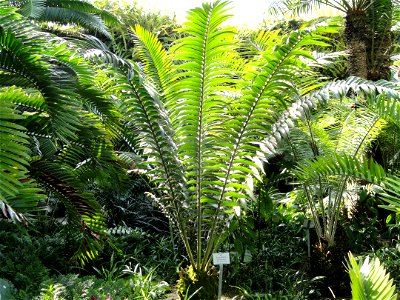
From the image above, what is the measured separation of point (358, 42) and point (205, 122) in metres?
3.89

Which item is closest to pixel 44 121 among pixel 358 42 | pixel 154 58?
pixel 154 58

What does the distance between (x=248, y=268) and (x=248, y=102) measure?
2166 millimetres

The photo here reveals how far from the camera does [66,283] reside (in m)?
3.92

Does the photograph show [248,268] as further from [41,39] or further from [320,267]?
[41,39]

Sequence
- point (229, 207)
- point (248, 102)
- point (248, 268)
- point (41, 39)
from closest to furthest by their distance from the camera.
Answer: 1. point (41, 39)
2. point (248, 102)
3. point (229, 207)
4. point (248, 268)

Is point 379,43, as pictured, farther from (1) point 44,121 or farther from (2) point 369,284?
(2) point 369,284

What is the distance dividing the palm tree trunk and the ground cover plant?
41.9 inches

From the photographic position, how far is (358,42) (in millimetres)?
6730

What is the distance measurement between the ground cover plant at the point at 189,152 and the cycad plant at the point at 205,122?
0.5 inches

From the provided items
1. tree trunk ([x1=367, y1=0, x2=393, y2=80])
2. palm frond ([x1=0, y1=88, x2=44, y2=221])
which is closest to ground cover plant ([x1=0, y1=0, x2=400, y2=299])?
palm frond ([x1=0, y1=88, x2=44, y2=221])

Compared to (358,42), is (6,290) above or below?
below

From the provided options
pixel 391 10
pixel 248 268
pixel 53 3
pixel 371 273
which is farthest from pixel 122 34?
pixel 371 273

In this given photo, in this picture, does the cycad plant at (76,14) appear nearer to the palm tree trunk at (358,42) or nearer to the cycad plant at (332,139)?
the palm tree trunk at (358,42)

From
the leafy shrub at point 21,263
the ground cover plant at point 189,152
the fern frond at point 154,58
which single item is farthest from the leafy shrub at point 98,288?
the fern frond at point 154,58
